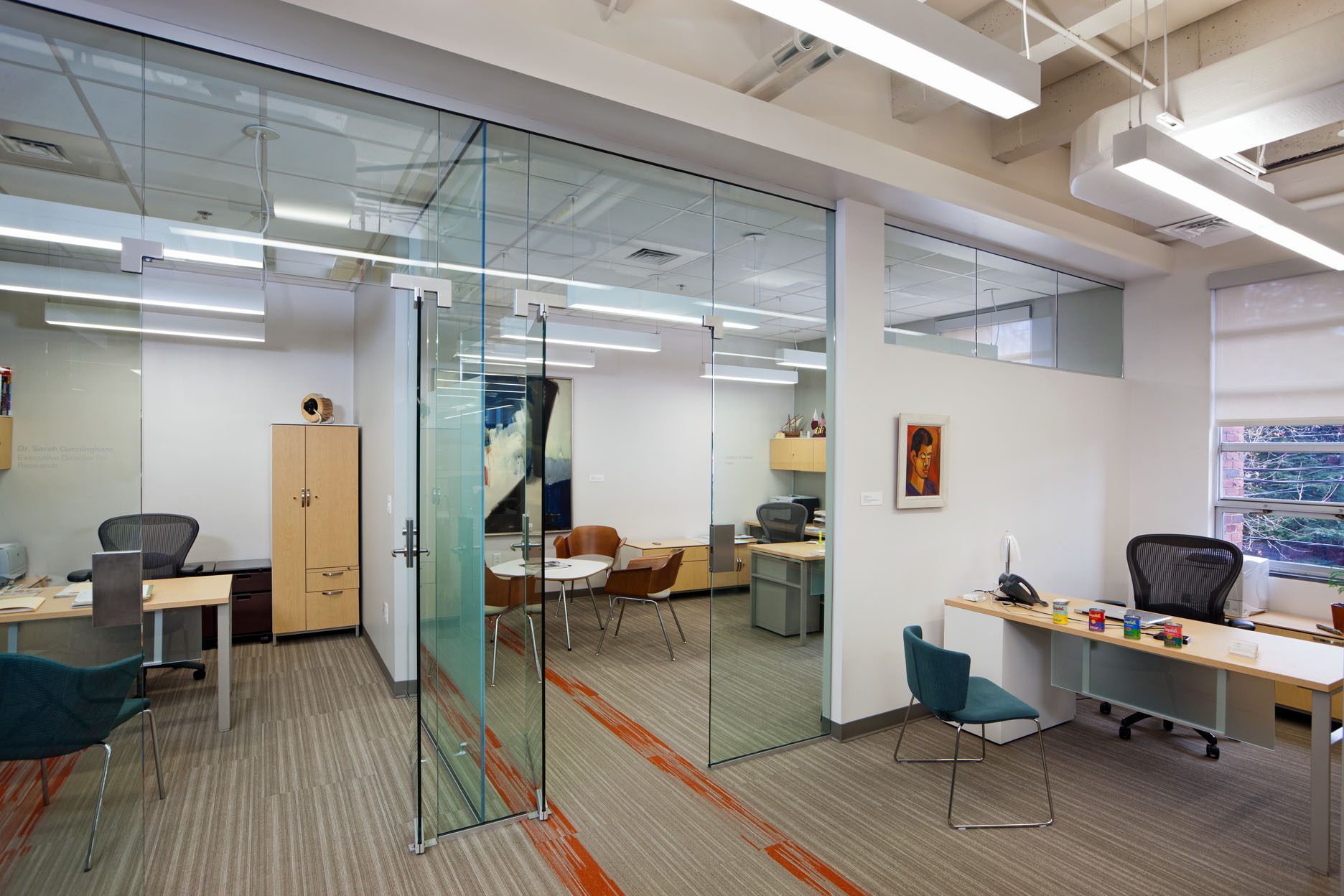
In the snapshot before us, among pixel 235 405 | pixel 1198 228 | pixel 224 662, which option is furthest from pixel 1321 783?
pixel 235 405

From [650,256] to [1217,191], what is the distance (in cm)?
342

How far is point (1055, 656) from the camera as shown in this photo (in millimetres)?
3881

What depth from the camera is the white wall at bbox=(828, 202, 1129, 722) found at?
3.88 metres

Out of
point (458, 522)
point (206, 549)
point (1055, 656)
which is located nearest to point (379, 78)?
point (458, 522)

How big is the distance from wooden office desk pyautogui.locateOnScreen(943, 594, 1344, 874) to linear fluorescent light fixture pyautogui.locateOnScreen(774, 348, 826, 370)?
1738 millimetres

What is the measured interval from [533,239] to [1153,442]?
5.33 metres

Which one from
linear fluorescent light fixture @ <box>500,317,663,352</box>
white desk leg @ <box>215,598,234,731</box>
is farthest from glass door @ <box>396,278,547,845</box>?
linear fluorescent light fixture @ <box>500,317,663,352</box>

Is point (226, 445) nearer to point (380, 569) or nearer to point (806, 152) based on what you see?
point (380, 569)

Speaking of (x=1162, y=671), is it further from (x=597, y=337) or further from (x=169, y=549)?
(x=169, y=549)

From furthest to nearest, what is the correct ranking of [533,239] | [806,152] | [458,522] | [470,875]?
[533,239] < [806,152] < [458,522] < [470,875]

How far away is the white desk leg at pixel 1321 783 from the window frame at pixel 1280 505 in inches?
109

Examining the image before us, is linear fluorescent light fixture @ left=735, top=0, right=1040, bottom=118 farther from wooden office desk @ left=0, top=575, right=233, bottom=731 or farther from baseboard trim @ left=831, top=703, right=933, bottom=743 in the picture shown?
wooden office desk @ left=0, top=575, right=233, bottom=731

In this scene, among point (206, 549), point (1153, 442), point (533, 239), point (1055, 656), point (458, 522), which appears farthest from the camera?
point (206, 549)

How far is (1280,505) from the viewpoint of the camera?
497cm
